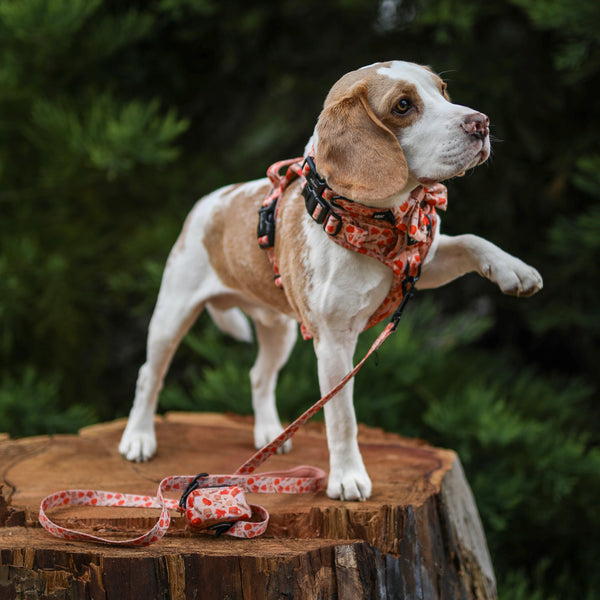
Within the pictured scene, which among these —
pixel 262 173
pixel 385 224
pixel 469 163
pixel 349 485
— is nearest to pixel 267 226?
pixel 385 224

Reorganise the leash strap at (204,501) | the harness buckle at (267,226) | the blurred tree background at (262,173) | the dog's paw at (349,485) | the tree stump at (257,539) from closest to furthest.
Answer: the tree stump at (257,539), the leash strap at (204,501), the dog's paw at (349,485), the harness buckle at (267,226), the blurred tree background at (262,173)

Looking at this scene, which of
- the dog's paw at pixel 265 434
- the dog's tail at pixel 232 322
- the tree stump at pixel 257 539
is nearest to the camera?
the tree stump at pixel 257 539

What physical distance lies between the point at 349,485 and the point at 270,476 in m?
0.26

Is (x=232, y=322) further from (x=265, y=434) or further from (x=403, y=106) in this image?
(x=403, y=106)

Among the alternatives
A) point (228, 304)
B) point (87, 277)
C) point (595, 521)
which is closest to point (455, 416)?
point (595, 521)

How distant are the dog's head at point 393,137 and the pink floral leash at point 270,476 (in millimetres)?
146

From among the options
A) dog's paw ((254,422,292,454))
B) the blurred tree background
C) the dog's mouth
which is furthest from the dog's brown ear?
the blurred tree background

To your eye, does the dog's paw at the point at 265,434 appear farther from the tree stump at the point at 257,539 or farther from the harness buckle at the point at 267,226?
the harness buckle at the point at 267,226

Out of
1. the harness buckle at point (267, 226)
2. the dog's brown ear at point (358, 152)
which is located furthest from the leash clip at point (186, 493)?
the dog's brown ear at point (358, 152)

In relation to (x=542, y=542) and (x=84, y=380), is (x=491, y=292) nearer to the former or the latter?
(x=542, y=542)

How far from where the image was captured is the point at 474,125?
1.71 meters

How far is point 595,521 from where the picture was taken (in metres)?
3.44

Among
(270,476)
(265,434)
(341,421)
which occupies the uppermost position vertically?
(341,421)

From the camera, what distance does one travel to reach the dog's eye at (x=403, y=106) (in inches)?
70.5
